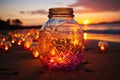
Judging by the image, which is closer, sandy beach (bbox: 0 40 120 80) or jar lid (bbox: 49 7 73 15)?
sandy beach (bbox: 0 40 120 80)

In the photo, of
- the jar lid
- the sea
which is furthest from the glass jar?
the sea

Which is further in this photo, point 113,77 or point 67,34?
point 67,34

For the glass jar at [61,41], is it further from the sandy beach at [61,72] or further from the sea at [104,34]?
the sea at [104,34]

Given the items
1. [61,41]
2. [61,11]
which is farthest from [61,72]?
[61,11]

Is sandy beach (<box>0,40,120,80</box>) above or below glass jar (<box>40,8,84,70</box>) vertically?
below

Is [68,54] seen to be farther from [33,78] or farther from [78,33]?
[33,78]

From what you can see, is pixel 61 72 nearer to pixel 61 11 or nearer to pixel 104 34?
pixel 61 11

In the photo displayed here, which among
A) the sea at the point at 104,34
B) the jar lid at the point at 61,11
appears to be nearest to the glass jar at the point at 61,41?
the jar lid at the point at 61,11

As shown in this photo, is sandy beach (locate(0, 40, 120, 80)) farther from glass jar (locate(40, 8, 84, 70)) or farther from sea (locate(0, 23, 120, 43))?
sea (locate(0, 23, 120, 43))

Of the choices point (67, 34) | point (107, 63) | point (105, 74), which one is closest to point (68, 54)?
point (67, 34)
